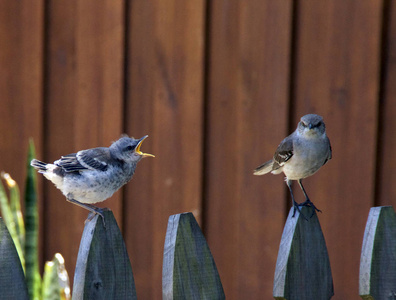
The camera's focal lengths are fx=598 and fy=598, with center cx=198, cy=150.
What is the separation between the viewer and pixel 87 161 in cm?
275

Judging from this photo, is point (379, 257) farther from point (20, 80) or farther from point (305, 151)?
point (20, 80)

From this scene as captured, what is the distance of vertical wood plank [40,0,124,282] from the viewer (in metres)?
3.85

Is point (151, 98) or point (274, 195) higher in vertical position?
point (151, 98)

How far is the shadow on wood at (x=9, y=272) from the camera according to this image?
2.06 meters

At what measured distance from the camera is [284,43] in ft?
12.5

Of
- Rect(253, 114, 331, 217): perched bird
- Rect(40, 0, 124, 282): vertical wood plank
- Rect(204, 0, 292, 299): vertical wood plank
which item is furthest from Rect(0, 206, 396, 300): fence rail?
Rect(40, 0, 124, 282): vertical wood plank

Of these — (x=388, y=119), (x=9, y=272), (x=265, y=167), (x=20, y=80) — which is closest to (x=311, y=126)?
(x=265, y=167)

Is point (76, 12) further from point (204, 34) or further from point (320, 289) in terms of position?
point (320, 289)

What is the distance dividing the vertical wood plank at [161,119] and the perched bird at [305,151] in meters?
0.83

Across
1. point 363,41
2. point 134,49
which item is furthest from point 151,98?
point 363,41

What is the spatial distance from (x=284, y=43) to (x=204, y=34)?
1.68 ft

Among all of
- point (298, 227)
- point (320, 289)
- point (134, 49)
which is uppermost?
point (134, 49)

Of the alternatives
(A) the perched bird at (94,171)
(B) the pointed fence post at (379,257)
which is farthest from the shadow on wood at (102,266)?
(B) the pointed fence post at (379,257)

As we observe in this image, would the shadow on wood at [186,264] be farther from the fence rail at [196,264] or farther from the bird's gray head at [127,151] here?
the bird's gray head at [127,151]
